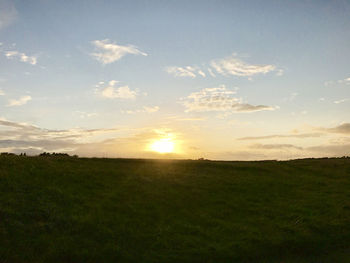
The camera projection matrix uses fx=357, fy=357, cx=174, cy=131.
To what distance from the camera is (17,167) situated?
35.5 m

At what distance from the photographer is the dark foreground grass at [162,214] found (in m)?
22.9

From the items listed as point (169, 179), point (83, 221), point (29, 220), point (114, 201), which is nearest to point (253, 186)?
point (169, 179)

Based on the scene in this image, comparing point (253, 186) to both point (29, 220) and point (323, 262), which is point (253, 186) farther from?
point (29, 220)

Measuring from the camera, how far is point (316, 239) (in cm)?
2591

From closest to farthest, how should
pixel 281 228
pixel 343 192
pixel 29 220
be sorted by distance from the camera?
pixel 29 220
pixel 281 228
pixel 343 192

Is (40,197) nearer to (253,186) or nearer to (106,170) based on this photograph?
(106,170)

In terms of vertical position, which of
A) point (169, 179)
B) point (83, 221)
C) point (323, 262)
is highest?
point (169, 179)

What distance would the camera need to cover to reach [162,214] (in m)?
28.4

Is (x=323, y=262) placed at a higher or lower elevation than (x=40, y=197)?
lower

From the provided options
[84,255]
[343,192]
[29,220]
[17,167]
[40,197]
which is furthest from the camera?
[343,192]

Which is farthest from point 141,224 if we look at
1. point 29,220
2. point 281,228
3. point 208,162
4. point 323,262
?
point 208,162

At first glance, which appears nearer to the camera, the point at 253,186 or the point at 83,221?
the point at 83,221

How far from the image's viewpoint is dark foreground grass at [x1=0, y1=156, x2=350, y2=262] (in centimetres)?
2291

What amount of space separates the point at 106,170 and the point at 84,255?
1777cm
